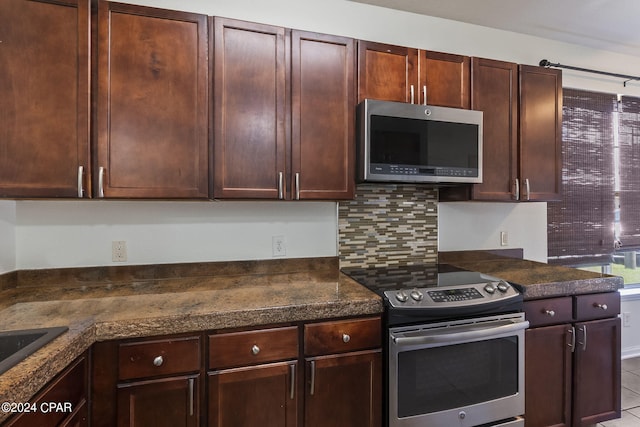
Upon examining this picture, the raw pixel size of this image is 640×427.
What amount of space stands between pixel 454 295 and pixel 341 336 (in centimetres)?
59

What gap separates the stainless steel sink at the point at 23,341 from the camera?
3.06ft

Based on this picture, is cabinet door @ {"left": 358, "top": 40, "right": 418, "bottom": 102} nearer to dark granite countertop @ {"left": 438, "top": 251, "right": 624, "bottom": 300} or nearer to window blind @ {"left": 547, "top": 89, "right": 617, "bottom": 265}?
dark granite countertop @ {"left": 438, "top": 251, "right": 624, "bottom": 300}

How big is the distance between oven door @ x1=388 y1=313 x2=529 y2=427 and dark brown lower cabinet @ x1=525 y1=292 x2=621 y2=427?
145 millimetres

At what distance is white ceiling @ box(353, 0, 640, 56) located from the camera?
2.16m

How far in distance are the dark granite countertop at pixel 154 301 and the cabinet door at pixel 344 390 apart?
20 centimetres

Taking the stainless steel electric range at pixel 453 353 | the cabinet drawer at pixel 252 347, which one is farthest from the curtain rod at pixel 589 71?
the cabinet drawer at pixel 252 347

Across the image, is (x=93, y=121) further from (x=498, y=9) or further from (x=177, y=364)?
(x=498, y=9)

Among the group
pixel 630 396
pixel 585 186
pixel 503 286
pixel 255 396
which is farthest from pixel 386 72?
pixel 630 396

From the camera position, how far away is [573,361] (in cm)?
181

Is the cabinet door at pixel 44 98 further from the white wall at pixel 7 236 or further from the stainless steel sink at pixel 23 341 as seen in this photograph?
the stainless steel sink at pixel 23 341

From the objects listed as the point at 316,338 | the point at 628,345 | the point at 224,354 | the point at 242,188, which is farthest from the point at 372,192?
the point at 628,345

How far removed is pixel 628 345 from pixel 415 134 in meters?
2.93

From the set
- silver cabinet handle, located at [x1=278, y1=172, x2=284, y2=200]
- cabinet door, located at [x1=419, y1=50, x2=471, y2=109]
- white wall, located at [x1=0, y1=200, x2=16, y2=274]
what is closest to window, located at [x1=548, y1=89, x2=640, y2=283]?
cabinet door, located at [x1=419, y1=50, x2=471, y2=109]

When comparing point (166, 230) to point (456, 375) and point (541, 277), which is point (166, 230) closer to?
point (456, 375)
